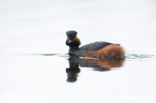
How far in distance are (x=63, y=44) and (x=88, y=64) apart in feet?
17.3

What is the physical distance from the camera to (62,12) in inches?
1291

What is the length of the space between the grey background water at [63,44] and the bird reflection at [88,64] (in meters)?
0.18

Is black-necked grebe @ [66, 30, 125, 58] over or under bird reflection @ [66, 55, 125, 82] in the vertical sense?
over

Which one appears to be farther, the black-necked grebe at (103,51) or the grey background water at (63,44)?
the black-necked grebe at (103,51)

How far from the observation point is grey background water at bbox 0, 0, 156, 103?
11906mm

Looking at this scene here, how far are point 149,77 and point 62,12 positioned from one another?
66.6 ft

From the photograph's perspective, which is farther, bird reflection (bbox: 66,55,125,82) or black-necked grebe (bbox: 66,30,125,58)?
black-necked grebe (bbox: 66,30,125,58)

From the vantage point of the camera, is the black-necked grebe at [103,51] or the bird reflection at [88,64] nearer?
the bird reflection at [88,64]

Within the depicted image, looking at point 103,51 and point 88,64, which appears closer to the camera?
point 88,64

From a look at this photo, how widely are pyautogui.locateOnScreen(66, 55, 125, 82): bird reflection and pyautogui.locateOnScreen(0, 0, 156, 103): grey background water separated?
18cm

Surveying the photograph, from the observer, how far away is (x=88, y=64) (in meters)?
15.5

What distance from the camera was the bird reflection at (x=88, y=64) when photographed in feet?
44.6

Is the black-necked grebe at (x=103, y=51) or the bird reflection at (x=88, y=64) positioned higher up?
the black-necked grebe at (x=103, y=51)

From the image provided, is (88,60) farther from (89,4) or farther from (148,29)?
(89,4)
